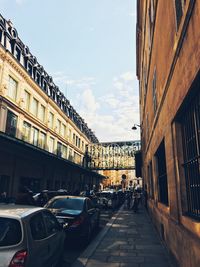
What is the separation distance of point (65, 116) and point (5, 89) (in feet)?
57.1

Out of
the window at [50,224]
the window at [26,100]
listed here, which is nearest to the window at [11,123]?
the window at [26,100]

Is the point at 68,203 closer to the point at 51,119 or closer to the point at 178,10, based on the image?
the point at 178,10

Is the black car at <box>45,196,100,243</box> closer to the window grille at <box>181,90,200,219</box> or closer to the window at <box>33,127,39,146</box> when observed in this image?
the window grille at <box>181,90,200,219</box>

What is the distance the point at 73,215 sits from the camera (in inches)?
300

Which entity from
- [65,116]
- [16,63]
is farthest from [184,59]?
[65,116]

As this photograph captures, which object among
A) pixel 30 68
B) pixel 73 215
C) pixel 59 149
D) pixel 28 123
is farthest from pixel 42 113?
pixel 73 215

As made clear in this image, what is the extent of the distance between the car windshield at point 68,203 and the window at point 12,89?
53.9ft

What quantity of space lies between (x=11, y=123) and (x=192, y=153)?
67.6 feet

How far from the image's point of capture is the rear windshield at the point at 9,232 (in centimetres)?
339

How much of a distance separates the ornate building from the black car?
5.96 metres

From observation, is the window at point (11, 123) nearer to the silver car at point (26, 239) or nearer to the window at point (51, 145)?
the window at point (51, 145)

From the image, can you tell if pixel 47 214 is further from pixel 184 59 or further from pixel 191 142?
pixel 184 59

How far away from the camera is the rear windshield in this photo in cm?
339

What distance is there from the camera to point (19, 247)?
336 cm
